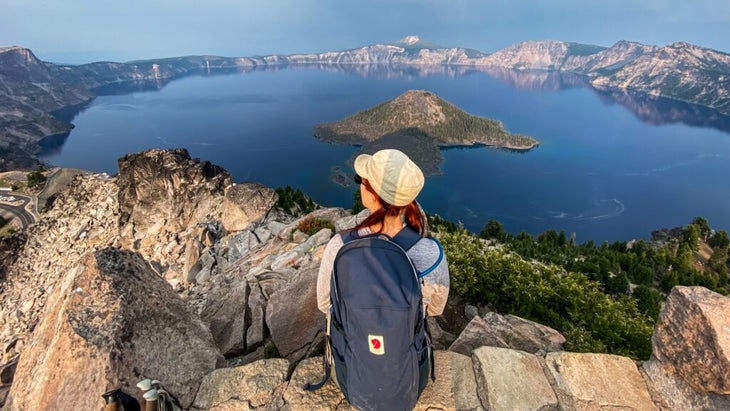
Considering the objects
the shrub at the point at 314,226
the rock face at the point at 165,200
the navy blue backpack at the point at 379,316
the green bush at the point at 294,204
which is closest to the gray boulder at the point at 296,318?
the navy blue backpack at the point at 379,316

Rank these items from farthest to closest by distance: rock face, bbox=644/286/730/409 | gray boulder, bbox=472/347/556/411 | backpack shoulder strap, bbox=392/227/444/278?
gray boulder, bbox=472/347/556/411, rock face, bbox=644/286/730/409, backpack shoulder strap, bbox=392/227/444/278

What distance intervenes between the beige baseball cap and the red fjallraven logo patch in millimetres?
1622

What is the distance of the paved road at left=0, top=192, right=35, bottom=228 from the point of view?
83562mm

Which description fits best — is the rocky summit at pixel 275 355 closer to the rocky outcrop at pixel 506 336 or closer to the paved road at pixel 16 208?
the rocky outcrop at pixel 506 336

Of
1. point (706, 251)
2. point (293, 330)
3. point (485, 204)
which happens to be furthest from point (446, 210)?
point (293, 330)

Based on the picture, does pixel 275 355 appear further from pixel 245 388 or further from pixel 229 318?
pixel 245 388

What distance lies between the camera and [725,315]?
611 centimetres

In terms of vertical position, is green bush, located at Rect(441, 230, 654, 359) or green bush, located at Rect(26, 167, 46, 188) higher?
green bush, located at Rect(441, 230, 654, 359)

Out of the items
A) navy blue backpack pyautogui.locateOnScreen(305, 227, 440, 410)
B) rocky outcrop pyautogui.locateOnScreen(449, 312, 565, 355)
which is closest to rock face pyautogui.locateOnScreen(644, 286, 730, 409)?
rocky outcrop pyautogui.locateOnScreen(449, 312, 565, 355)

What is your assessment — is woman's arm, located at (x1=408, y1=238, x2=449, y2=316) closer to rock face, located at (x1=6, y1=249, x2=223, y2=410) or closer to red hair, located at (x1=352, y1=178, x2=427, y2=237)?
red hair, located at (x1=352, y1=178, x2=427, y2=237)

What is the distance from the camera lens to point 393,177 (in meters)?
4.38

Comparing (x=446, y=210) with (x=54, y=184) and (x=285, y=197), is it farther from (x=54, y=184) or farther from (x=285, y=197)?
(x=54, y=184)

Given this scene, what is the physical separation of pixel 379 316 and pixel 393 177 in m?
1.67

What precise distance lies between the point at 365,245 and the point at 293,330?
6969 millimetres
